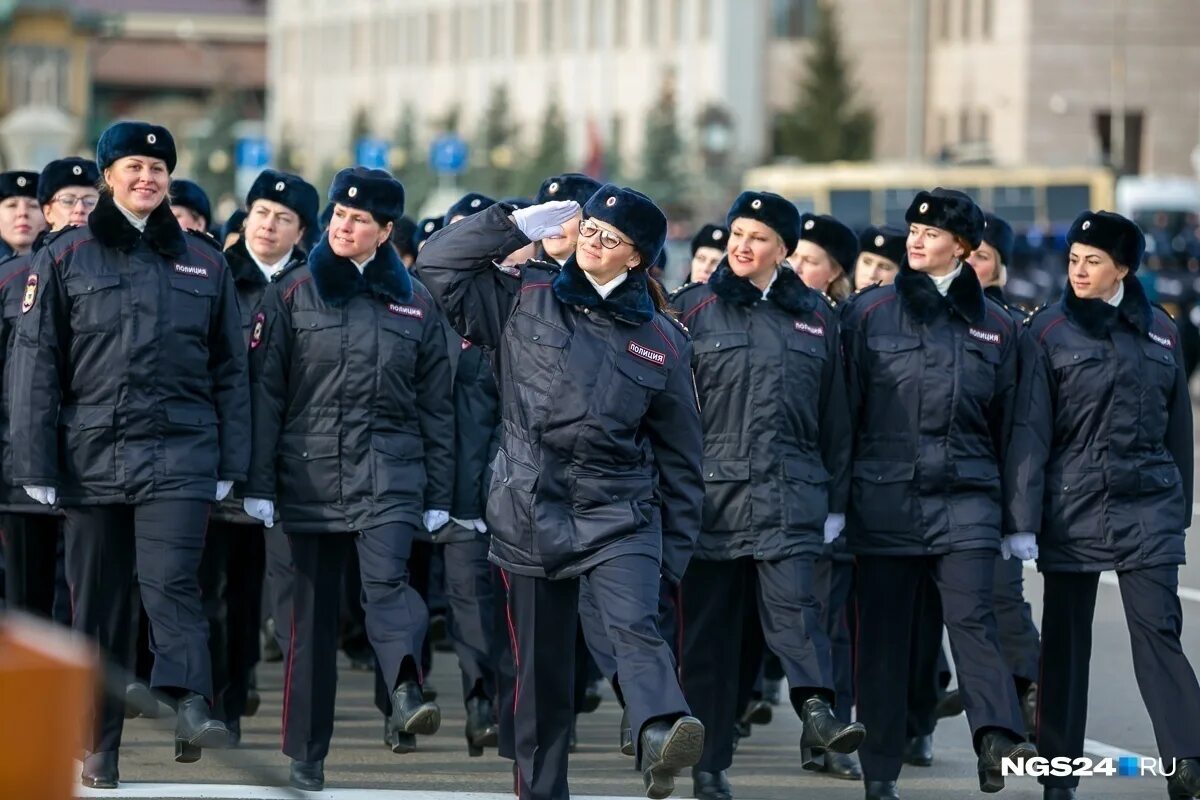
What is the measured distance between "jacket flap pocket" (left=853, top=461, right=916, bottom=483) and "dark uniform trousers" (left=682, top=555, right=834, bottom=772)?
361 millimetres

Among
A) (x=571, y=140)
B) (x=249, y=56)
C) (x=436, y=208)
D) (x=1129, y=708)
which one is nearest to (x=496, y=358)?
(x=1129, y=708)

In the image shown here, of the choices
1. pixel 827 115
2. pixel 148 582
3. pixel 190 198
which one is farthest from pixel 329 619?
pixel 827 115

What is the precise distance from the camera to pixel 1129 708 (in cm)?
1121

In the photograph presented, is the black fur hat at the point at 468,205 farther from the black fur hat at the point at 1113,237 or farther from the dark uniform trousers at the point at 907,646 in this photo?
the black fur hat at the point at 1113,237

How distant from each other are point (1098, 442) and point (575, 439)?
2.07 metres

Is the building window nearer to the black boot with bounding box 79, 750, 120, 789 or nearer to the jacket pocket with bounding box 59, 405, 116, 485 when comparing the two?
the jacket pocket with bounding box 59, 405, 116, 485

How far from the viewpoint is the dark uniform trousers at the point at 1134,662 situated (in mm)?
8867

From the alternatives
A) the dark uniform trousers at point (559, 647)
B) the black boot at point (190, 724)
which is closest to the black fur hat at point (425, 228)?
the black boot at point (190, 724)

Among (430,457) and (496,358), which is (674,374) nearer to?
(496,358)

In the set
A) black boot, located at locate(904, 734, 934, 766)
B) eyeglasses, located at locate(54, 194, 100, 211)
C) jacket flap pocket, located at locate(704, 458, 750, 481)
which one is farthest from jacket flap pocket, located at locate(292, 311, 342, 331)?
black boot, located at locate(904, 734, 934, 766)

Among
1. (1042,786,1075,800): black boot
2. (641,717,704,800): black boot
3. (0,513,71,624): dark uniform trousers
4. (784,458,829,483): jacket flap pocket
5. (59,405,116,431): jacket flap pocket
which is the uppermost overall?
(59,405,116,431): jacket flap pocket

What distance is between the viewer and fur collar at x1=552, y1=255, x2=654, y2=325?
795cm

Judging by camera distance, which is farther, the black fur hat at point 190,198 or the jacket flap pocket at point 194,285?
the black fur hat at point 190,198

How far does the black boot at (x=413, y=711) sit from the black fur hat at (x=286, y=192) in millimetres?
2298
